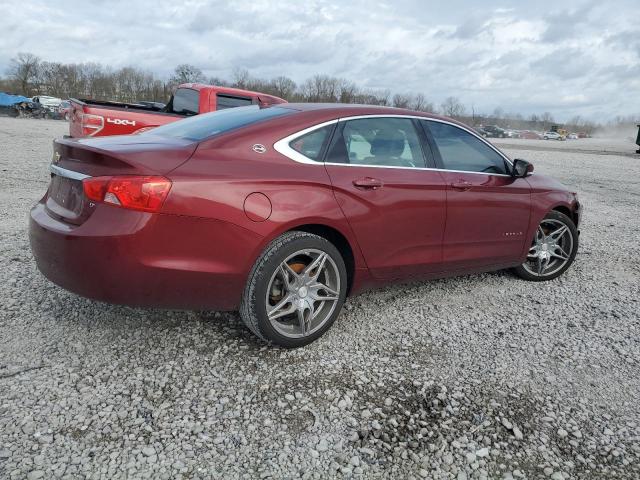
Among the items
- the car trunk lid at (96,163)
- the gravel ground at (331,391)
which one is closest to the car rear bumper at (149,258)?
the car trunk lid at (96,163)

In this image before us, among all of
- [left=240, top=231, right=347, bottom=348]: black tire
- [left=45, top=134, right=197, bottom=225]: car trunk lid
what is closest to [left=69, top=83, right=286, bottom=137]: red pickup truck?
[left=45, top=134, right=197, bottom=225]: car trunk lid

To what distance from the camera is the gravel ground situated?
7.13 ft

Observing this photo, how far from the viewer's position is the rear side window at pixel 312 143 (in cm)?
305

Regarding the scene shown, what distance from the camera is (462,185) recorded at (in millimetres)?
3791

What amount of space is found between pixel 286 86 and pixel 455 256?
88.7m

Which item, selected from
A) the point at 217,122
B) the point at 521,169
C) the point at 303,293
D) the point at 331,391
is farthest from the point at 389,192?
the point at 521,169

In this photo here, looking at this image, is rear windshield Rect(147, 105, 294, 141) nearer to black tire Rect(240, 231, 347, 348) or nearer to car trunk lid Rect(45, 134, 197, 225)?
car trunk lid Rect(45, 134, 197, 225)

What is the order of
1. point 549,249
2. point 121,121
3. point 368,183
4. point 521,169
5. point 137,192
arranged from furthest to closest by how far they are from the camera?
point 121,121
point 549,249
point 521,169
point 368,183
point 137,192

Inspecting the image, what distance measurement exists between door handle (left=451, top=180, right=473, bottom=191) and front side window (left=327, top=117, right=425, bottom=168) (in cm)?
32

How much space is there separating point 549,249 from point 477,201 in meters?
1.33

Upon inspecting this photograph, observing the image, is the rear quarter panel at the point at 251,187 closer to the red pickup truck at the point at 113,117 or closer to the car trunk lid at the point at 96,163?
the car trunk lid at the point at 96,163

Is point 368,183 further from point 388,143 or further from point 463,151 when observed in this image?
point 463,151

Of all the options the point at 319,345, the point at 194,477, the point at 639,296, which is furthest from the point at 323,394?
the point at 639,296

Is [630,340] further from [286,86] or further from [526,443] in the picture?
[286,86]
